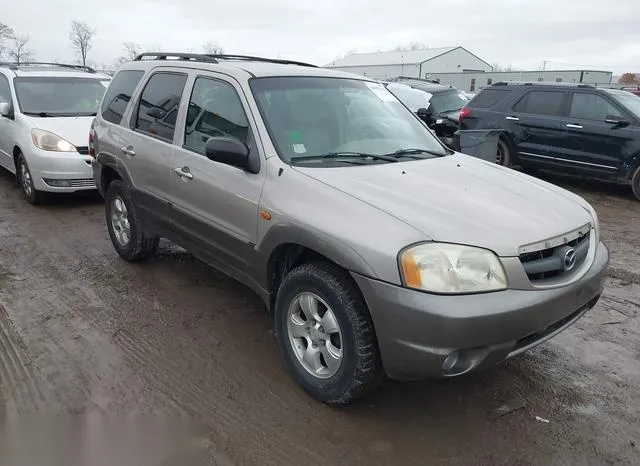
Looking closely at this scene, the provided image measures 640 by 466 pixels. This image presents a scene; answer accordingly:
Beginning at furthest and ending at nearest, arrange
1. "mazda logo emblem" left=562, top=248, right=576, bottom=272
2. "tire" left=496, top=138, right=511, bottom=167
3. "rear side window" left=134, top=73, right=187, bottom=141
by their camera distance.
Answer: "tire" left=496, top=138, right=511, bottom=167
"rear side window" left=134, top=73, right=187, bottom=141
"mazda logo emblem" left=562, top=248, right=576, bottom=272

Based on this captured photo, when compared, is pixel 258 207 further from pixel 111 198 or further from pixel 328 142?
pixel 111 198

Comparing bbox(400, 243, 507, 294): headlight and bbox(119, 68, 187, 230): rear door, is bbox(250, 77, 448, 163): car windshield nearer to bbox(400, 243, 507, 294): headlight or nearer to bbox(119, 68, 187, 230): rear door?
bbox(119, 68, 187, 230): rear door

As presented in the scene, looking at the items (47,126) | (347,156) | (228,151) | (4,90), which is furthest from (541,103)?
(4,90)

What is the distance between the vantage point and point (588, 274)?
9.66 feet

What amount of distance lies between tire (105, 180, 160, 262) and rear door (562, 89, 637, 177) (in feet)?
22.7

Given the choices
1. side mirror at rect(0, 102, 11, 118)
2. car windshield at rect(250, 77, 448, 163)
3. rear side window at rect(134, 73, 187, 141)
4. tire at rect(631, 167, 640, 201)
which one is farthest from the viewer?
tire at rect(631, 167, 640, 201)

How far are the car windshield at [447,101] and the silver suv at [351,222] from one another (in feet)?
29.2

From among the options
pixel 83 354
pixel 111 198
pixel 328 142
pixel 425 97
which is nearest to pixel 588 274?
pixel 328 142

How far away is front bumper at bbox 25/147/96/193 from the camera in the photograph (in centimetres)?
676

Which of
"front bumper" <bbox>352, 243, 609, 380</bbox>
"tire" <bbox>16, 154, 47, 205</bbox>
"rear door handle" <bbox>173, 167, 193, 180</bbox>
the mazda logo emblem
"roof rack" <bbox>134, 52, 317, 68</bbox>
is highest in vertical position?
"roof rack" <bbox>134, 52, 317, 68</bbox>

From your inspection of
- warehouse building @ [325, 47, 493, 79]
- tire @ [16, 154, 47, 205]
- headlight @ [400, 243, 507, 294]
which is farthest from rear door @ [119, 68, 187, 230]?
warehouse building @ [325, 47, 493, 79]

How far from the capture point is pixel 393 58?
73188 mm

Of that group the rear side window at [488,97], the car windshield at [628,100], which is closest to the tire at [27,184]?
the rear side window at [488,97]

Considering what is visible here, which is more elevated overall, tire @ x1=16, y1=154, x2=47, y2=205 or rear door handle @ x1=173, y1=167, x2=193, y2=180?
rear door handle @ x1=173, y1=167, x2=193, y2=180
